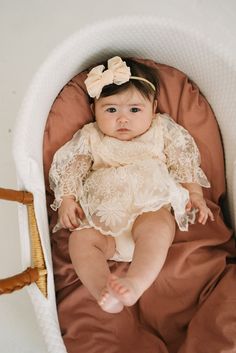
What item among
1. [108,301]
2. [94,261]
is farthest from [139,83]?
[108,301]

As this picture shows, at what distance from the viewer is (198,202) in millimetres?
1241

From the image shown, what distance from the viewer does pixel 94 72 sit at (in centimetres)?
126

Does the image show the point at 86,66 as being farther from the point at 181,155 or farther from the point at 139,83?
the point at 181,155

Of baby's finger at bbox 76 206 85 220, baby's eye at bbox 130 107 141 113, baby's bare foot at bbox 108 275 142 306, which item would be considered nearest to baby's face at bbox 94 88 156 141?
baby's eye at bbox 130 107 141 113

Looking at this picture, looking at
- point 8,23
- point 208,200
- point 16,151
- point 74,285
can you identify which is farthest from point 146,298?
point 8,23

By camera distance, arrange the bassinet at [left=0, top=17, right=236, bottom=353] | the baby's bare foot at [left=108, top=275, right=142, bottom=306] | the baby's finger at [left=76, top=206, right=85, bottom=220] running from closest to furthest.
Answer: the baby's bare foot at [left=108, top=275, right=142, bottom=306] < the bassinet at [left=0, top=17, right=236, bottom=353] < the baby's finger at [left=76, top=206, right=85, bottom=220]

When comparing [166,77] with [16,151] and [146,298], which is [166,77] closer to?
[16,151]

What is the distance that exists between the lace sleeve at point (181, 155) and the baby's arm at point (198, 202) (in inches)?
0.7

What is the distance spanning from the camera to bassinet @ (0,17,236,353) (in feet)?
3.74

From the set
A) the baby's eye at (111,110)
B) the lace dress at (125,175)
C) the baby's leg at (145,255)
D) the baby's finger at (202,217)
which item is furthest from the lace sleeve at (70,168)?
the baby's finger at (202,217)

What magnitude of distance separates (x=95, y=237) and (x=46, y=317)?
231 mm

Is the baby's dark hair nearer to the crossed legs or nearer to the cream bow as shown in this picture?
the cream bow

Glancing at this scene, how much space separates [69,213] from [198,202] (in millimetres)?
355

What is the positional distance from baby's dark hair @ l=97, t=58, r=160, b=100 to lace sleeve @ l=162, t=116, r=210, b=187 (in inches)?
4.0
